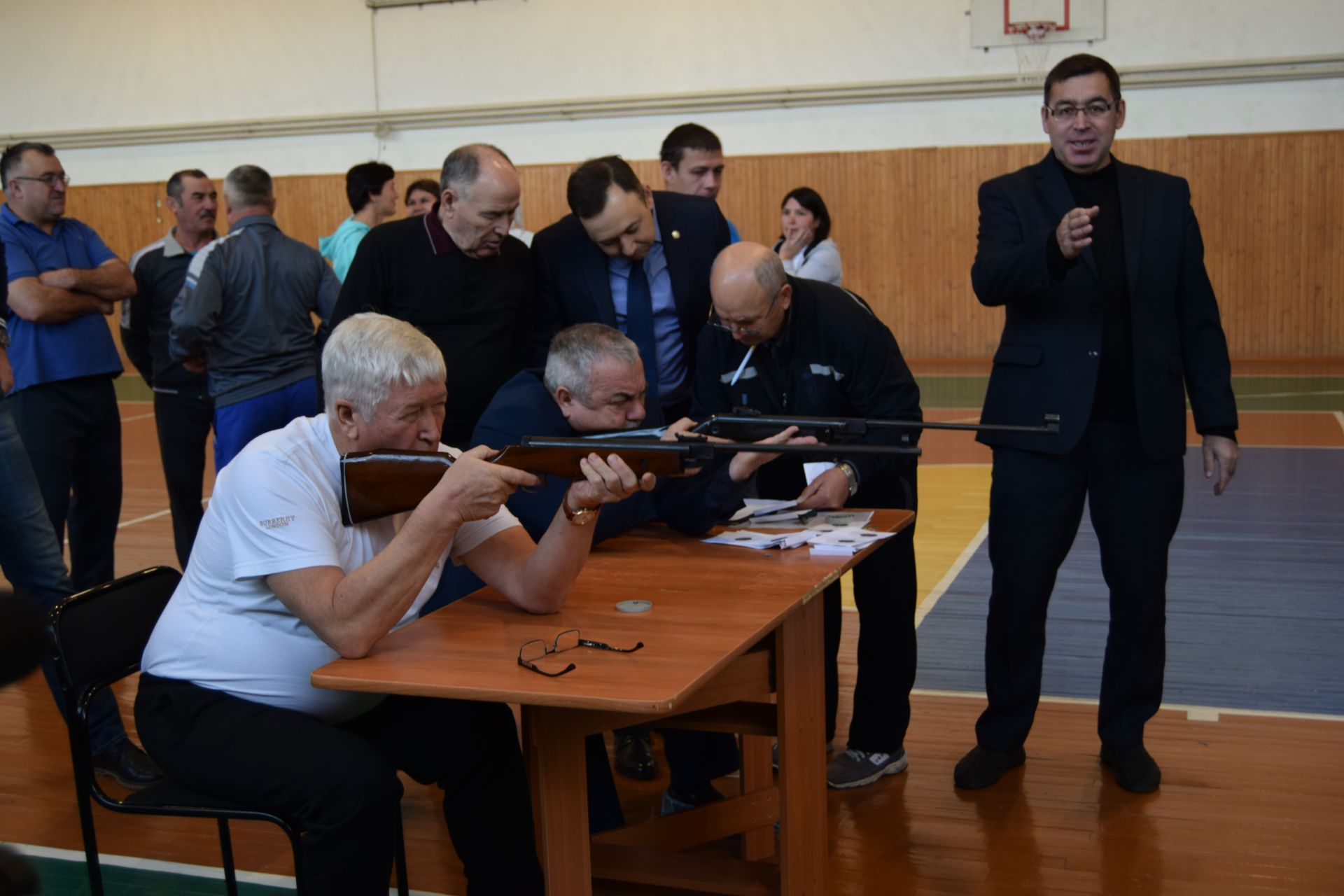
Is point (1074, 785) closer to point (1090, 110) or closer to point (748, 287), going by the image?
point (748, 287)

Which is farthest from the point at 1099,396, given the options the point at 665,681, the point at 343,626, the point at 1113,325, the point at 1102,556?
the point at 343,626

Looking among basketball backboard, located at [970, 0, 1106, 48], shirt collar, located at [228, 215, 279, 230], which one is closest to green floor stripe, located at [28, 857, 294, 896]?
shirt collar, located at [228, 215, 279, 230]

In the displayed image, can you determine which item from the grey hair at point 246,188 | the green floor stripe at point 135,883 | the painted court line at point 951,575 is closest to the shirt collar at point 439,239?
the grey hair at point 246,188

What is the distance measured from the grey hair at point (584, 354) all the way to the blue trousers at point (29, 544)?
1.50 meters

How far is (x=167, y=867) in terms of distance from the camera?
2.96 meters

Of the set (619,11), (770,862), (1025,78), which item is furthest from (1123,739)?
(619,11)

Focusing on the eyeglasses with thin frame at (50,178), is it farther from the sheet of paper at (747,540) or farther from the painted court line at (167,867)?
the sheet of paper at (747,540)

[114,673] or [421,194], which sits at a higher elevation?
[421,194]

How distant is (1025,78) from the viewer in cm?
1222

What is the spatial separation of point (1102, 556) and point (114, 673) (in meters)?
2.35

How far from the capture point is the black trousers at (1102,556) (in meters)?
3.14

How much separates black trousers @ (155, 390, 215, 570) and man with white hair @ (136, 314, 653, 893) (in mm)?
2978

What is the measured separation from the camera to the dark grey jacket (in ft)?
14.7

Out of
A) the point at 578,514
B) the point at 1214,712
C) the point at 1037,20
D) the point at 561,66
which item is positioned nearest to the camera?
the point at 578,514
